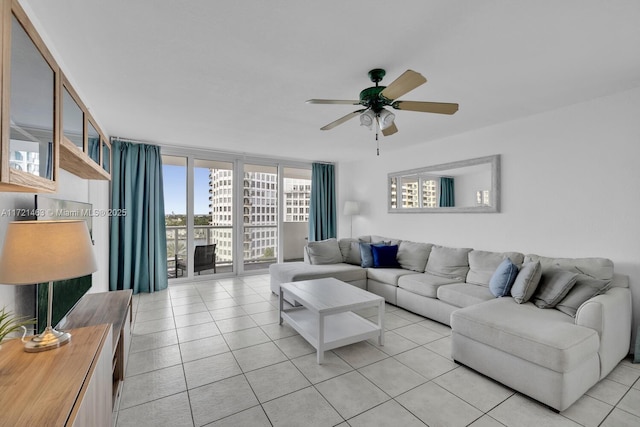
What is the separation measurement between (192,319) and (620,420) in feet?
12.4

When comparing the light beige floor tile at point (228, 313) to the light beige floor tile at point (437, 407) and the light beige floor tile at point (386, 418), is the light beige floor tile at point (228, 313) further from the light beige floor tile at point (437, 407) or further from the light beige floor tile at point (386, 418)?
the light beige floor tile at point (437, 407)

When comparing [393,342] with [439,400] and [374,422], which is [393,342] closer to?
[439,400]

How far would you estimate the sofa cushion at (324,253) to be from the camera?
4.63 meters

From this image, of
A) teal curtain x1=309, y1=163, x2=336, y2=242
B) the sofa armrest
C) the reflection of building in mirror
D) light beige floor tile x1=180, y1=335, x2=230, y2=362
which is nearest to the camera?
the sofa armrest

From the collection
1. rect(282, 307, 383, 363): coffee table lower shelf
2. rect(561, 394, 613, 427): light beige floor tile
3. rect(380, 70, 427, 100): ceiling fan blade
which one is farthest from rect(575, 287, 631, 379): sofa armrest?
rect(380, 70, 427, 100): ceiling fan blade

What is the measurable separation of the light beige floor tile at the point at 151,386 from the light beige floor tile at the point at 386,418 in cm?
130

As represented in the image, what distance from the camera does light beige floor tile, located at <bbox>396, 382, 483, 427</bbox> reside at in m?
1.79

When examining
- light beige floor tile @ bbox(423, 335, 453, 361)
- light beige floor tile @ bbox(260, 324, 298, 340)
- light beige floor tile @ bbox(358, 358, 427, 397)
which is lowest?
light beige floor tile @ bbox(358, 358, 427, 397)

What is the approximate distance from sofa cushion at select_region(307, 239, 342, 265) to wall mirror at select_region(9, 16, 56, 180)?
360 centimetres

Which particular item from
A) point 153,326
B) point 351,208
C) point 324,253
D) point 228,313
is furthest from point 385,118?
point 351,208

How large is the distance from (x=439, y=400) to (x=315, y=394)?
0.87 m

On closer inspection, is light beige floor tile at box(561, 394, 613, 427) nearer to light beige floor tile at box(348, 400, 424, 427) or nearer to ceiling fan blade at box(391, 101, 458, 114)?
light beige floor tile at box(348, 400, 424, 427)

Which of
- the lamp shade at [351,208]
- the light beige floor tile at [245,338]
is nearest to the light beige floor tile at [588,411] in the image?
the light beige floor tile at [245,338]

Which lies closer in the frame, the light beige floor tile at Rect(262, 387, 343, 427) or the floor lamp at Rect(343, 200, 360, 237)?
the light beige floor tile at Rect(262, 387, 343, 427)
